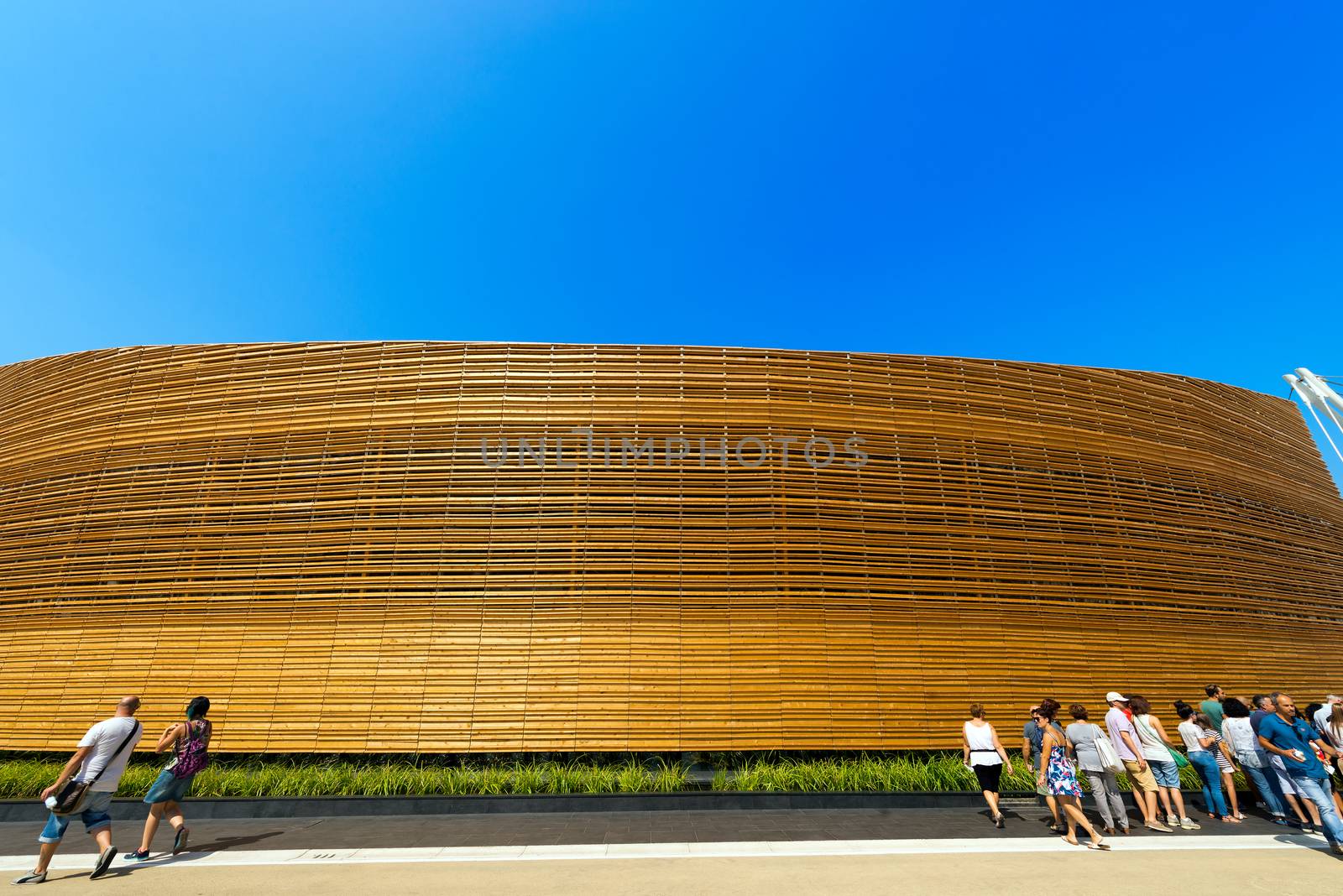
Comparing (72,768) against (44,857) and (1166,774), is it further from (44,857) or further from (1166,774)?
(1166,774)

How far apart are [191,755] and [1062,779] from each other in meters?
6.65

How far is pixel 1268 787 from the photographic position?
210 inches

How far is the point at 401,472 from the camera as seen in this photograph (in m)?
8.22

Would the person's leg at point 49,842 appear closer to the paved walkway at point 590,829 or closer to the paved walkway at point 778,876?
the paved walkway at point 778,876

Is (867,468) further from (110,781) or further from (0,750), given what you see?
(0,750)

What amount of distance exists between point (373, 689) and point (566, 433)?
12.6 ft

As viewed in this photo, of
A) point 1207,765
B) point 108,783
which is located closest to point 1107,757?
point 1207,765

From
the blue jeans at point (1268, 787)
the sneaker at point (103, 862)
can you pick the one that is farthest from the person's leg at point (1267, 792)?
the sneaker at point (103, 862)

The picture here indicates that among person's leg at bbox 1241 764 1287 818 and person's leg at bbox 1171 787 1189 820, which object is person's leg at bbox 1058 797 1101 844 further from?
person's leg at bbox 1241 764 1287 818

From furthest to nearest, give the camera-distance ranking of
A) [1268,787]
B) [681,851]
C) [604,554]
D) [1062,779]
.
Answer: [604,554]
[1268,787]
[1062,779]
[681,851]

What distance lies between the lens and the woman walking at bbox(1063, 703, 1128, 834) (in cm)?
501

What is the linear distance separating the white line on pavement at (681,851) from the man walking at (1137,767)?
0.41m

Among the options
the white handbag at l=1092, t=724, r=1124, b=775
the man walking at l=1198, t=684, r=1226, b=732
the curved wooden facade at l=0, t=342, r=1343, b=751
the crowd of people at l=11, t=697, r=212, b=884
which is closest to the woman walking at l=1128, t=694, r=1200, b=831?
the white handbag at l=1092, t=724, r=1124, b=775

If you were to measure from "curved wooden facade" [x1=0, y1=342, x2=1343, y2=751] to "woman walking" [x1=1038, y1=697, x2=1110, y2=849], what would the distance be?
2481mm
